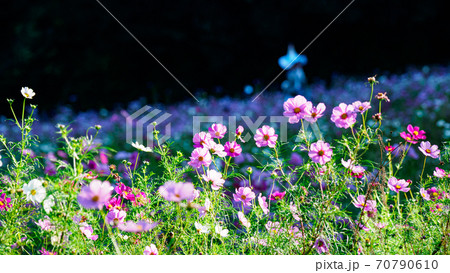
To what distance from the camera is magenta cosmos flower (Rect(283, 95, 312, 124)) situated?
1.26m

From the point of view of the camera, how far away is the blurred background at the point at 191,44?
5.91 m

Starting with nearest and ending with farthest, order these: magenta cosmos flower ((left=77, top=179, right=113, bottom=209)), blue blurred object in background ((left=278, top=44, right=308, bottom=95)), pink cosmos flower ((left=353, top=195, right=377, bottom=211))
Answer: magenta cosmos flower ((left=77, top=179, right=113, bottom=209))
pink cosmos flower ((left=353, top=195, right=377, bottom=211))
blue blurred object in background ((left=278, top=44, right=308, bottom=95))

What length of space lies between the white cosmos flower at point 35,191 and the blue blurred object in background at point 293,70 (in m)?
4.50

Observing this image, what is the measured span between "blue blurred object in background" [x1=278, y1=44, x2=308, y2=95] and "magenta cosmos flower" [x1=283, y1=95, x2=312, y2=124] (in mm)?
4118

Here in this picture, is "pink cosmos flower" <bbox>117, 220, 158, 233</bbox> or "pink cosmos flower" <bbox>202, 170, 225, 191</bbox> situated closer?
"pink cosmos flower" <bbox>117, 220, 158, 233</bbox>

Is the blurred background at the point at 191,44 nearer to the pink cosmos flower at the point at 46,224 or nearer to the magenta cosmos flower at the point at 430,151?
the magenta cosmos flower at the point at 430,151

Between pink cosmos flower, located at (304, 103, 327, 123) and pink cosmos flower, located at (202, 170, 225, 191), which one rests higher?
pink cosmos flower, located at (304, 103, 327, 123)

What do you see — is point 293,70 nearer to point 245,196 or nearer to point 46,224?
point 245,196

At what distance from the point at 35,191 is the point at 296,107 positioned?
720mm

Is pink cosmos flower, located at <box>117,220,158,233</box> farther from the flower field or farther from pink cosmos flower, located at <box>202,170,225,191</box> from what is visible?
pink cosmos flower, located at <box>202,170,225,191</box>

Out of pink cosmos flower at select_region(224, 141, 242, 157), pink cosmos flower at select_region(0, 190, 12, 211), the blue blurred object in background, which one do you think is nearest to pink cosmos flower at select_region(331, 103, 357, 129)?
pink cosmos flower at select_region(224, 141, 242, 157)
